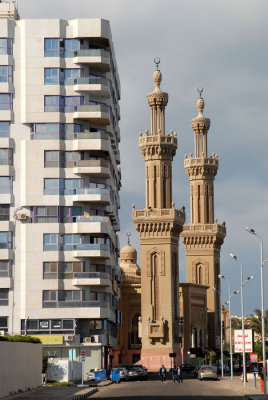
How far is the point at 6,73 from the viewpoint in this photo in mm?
86938

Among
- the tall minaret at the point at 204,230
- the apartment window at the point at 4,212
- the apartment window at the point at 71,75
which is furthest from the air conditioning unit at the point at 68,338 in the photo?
the tall minaret at the point at 204,230

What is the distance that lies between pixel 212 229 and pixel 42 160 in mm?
62902

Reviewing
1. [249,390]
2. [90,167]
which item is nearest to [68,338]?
[90,167]

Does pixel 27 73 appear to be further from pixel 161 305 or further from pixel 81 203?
pixel 161 305

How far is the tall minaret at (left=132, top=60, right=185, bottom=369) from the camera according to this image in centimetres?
11675

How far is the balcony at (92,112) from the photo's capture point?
283 feet

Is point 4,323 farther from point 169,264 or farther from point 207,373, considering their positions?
point 169,264

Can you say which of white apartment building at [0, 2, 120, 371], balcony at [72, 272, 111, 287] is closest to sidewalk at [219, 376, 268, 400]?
balcony at [72, 272, 111, 287]

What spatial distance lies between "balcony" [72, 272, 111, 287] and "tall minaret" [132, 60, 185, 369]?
31571mm

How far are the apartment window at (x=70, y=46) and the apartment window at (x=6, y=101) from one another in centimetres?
662

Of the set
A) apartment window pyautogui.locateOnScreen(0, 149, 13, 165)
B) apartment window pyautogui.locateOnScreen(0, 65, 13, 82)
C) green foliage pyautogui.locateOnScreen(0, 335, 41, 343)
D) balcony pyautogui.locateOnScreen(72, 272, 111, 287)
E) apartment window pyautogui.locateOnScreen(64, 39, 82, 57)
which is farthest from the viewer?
apartment window pyautogui.locateOnScreen(64, 39, 82, 57)

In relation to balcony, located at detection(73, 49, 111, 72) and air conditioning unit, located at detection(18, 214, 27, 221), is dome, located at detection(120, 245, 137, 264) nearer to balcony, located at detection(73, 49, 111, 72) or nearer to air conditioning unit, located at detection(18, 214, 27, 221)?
air conditioning unit, located at detection(18, 214, 27, 221)

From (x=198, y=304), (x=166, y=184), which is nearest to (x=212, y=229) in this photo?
(x=198, y=304)

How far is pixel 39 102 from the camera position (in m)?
86.7
